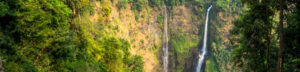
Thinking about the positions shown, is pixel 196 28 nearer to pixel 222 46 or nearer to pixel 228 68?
pixel 222 46

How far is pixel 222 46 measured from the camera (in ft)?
179

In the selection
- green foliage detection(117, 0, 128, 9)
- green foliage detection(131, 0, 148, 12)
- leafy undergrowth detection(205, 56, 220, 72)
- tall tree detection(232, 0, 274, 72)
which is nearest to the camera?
tall tree detection(232, 0, 274, 72)

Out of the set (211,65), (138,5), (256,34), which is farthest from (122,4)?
(256,34)

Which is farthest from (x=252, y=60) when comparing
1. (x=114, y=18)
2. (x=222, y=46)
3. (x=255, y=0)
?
(x=222, y=46)

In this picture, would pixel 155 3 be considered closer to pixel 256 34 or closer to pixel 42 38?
pixel 42 38

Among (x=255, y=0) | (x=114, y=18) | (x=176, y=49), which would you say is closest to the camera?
(x=255, y=0)

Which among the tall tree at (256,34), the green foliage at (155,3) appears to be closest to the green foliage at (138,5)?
the green foliage at (155,3)

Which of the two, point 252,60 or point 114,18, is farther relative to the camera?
point 114,18

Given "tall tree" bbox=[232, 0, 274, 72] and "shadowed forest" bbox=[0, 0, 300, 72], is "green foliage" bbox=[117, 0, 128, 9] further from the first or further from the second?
"tall tree" bbox=[232, 0, 274, 72]

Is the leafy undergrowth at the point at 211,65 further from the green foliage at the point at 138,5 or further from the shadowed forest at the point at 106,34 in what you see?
the green foliage at the point at 138,5

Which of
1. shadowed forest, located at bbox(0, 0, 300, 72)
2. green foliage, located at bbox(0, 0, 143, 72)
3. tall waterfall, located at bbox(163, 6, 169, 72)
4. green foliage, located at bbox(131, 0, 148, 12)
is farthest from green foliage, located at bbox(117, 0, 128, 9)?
green foliage, located at bbox(0, 0, 143, 72)

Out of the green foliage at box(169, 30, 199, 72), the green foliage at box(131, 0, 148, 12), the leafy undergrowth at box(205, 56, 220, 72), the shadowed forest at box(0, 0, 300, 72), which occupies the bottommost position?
the leafy undergrowth at box(205, 56, 220, 72)

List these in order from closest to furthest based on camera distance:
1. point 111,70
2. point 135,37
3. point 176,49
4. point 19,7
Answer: point 19,7
point 111,70
point 135,37
point 176,49

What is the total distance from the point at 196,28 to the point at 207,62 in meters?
7.92
